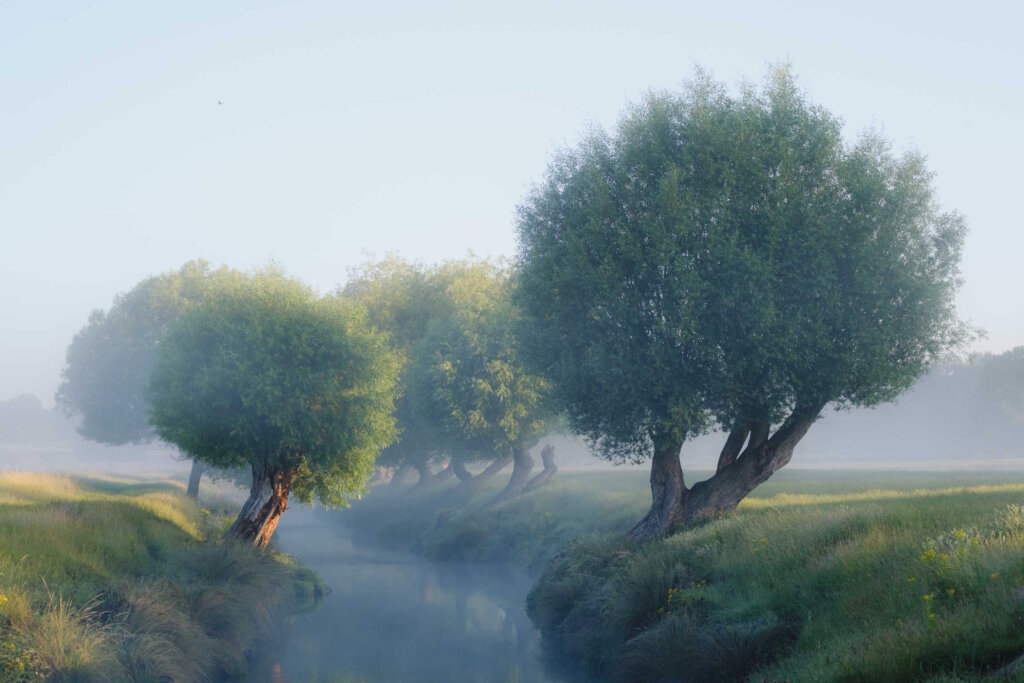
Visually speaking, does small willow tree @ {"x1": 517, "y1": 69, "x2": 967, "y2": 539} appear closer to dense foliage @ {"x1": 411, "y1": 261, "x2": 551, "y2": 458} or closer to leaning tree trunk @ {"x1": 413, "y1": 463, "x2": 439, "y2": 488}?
dense foliage @ {"x1": 411, "y1": 261, "x2": 551, "y2": 458}

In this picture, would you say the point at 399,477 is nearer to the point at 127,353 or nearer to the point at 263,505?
the point at 127,353

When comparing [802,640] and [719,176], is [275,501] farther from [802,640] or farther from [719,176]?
[802,640]

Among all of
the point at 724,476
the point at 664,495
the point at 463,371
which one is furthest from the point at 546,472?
the point at 724,476

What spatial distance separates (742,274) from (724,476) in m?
7.14

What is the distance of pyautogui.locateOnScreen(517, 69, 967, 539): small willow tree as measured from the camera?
2228 cm

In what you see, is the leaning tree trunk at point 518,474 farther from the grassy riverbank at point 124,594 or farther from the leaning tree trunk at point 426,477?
the grassy riverbank at point 124,594

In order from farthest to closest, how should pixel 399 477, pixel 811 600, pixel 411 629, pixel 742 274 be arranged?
pixel 399 477, pixel 411 629, pixel 742 274, pixel 811 600

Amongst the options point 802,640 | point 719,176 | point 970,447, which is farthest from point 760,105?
point 970,447

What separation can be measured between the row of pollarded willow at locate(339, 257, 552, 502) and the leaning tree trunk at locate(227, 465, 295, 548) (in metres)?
10.5

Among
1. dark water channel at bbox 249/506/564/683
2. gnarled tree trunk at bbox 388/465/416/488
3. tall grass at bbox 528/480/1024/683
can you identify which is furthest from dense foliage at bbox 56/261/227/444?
tall grass at bbox 528/480/1024/683

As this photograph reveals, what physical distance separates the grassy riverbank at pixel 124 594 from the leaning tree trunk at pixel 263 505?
1.24 m

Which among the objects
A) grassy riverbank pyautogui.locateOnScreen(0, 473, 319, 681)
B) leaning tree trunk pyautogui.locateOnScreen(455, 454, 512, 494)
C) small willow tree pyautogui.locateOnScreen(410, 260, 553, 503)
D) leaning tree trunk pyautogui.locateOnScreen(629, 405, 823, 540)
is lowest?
grassy riverbank pyautogui.locateOnScreen(0, 473, 319, 681)

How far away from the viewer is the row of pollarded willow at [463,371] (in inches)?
1863

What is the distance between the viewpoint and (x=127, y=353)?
221ft
